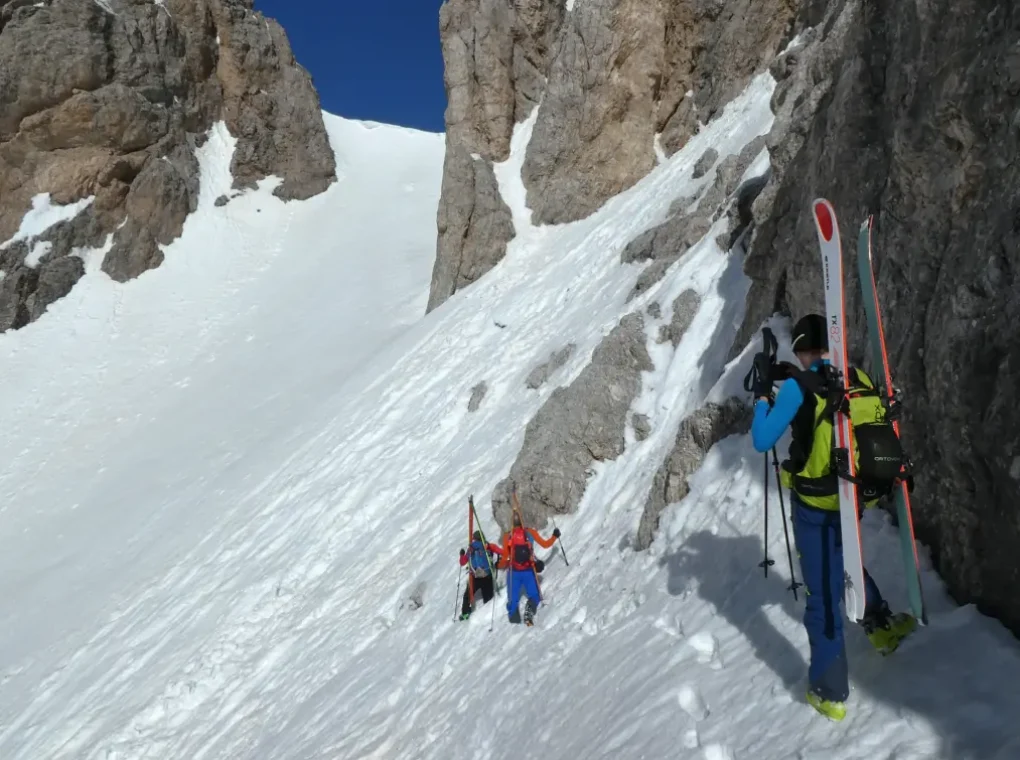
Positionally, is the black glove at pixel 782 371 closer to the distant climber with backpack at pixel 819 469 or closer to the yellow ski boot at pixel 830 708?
the distant climber with backpack at pixel 819 469

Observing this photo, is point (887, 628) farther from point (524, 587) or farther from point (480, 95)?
point (480, 95)

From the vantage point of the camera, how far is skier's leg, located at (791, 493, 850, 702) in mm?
4359

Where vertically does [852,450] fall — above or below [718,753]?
above

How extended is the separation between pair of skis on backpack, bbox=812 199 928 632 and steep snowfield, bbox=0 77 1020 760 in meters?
0.53

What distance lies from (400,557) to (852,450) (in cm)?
1026

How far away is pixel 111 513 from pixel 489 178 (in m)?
18.2

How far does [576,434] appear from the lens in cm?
1173

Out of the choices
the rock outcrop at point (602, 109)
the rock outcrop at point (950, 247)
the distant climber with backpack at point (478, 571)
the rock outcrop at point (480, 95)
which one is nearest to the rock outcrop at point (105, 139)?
the rock outcrop at point (480, 95)

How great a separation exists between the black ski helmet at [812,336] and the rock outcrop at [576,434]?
683 cm

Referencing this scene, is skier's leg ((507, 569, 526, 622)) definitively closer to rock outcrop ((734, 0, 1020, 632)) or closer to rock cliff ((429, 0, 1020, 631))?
rock cliff ((429, 0, 1020, 631))

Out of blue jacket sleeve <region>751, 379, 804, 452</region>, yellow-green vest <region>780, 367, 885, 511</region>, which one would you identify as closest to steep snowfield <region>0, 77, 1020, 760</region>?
yellow-green vest <region>780, 367, 885, 511</region>

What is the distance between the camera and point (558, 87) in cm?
2858

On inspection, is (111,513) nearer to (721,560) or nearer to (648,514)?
(648,514)

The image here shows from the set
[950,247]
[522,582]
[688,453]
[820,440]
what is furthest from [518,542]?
[950,247]
